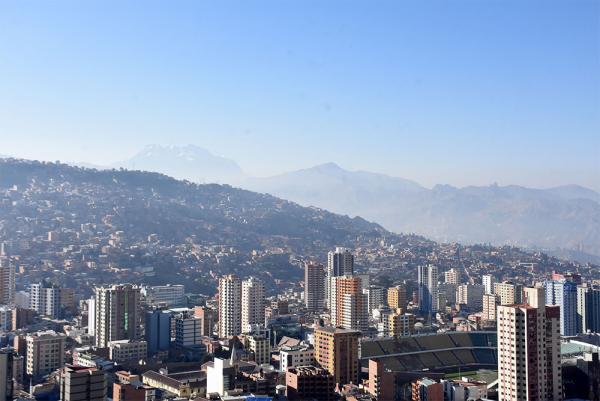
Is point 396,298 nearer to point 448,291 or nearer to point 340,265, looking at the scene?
point 340,265

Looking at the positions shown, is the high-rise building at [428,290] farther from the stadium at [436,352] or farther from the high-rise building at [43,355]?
the high-rise building at [43,355]

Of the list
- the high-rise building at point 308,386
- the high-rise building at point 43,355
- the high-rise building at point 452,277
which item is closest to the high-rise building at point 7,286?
the high-rise building at point 43,355

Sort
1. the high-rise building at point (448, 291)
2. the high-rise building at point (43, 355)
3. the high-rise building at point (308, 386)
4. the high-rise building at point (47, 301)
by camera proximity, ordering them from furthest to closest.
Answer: the high-rise building at point (448, 291) → the high-rise building at point (47, 301) → the high-rise building at point (43, 355) → the high-rise building at point (308, 386)

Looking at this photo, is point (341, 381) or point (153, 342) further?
point (153, 342)

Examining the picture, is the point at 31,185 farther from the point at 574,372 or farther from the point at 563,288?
the point at 574,372

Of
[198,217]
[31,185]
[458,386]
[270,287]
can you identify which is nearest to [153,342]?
[458,386]

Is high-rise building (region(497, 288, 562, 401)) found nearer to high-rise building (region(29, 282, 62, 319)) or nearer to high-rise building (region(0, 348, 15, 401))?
high-rise building (region(0, 348, 15, 401))

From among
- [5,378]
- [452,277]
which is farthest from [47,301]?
[452,277]

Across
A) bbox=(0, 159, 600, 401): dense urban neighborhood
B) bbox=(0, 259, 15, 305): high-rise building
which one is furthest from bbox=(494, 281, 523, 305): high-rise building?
bbox=(0, 259, 15, 305): high-rise building
